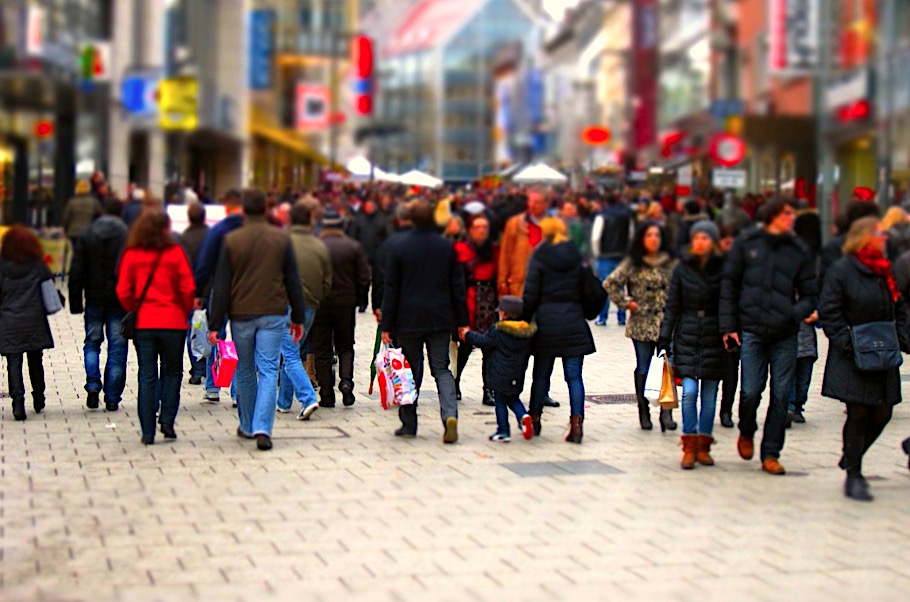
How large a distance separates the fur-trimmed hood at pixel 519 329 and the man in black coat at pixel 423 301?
0.27 m

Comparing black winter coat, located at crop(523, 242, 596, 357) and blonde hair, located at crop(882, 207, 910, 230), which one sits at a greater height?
blonde hair, located at crop(882, 207, 910, 230)

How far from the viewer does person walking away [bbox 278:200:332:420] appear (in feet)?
39.8

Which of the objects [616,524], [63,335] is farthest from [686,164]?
[616,524]

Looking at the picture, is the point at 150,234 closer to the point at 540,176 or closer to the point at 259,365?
the point at 259,365

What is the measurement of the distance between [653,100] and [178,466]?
67.5 meters

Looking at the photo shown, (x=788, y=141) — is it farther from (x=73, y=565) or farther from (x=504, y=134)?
(x=504, y=134)

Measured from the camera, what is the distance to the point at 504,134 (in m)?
175

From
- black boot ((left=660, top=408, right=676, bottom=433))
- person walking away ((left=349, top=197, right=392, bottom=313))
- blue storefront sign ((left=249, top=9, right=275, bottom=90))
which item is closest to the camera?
black boot ((left=660, top=408, right=676, bottom=433))

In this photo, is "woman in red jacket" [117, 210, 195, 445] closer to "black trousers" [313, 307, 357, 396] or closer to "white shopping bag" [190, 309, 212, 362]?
"black trousers" [313, 307, 357, 396]

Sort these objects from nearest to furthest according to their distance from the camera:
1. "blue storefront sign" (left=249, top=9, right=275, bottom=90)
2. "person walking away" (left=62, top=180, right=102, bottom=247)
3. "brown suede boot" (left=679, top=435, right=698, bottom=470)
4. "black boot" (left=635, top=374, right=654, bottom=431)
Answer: "brown suede boot" (left=679, top=435, right=698, bottom=470), "black boot" (left=635, top=374, right=654, bottom=431), "person walking away" (left=62, top=180, right=102, bottom=247), "blue storefront sign" (left=249, top=9, right=275, bottom=90)

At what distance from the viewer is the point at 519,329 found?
11117 millimetres

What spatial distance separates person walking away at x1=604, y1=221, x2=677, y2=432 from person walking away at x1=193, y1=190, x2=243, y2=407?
2.70m

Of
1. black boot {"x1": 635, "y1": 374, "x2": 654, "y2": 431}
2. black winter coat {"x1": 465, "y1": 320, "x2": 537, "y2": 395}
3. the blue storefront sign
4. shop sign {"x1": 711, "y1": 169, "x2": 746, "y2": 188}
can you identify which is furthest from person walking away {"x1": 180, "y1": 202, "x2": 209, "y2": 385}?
the blue storefront sign

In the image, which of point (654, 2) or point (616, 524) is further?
point (654, 2)
